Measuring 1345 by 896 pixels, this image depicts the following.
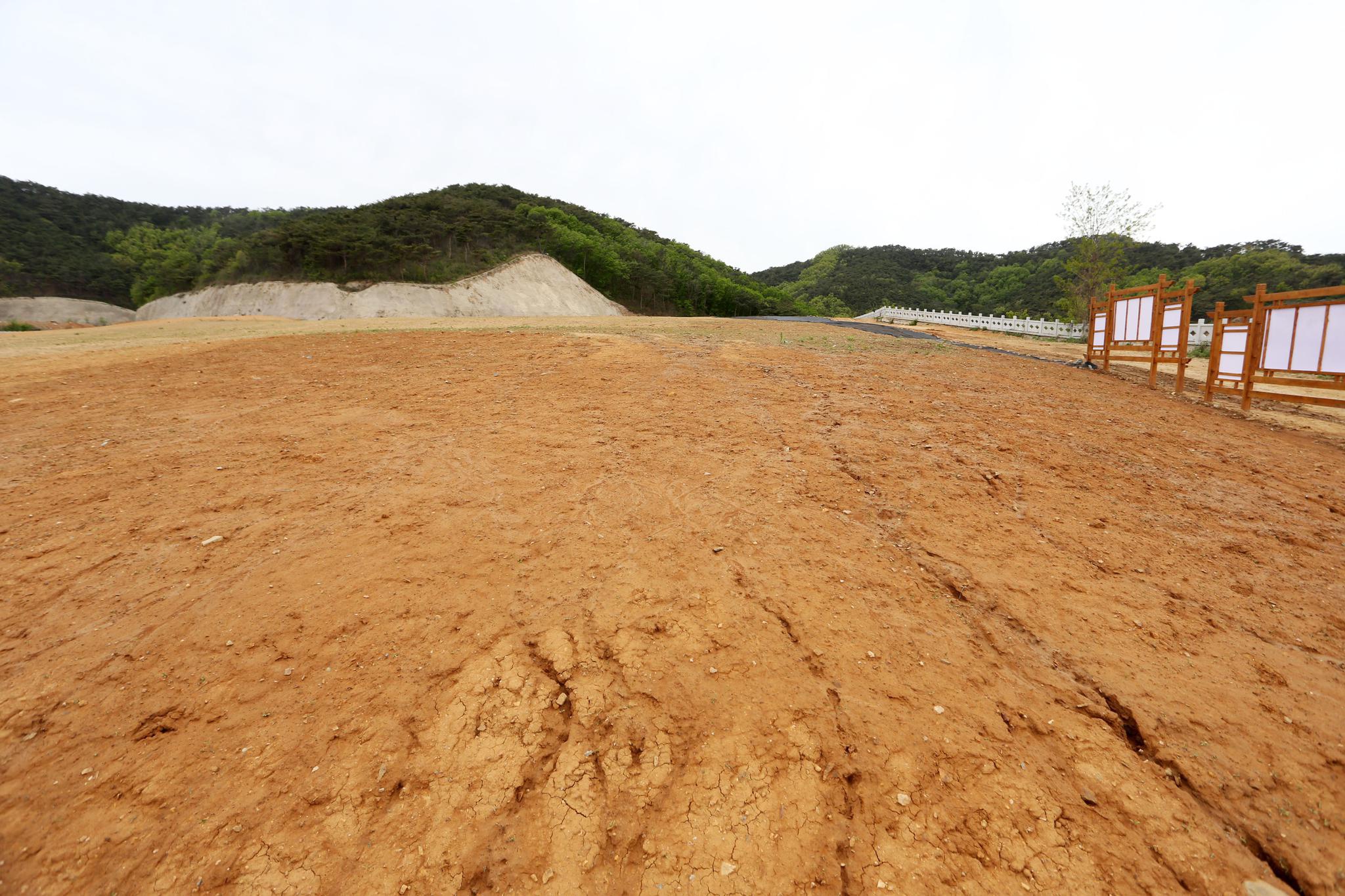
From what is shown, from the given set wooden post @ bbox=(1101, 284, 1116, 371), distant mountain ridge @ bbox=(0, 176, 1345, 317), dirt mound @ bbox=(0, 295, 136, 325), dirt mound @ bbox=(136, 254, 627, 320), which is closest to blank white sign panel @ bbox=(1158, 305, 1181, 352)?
wooden post @ bbox=(1101, 284, 1116, 371)

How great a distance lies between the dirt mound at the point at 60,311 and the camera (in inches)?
1542

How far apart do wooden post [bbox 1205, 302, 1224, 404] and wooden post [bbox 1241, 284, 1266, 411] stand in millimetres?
447

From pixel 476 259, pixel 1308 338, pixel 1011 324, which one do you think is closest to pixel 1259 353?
pixel 1308 338

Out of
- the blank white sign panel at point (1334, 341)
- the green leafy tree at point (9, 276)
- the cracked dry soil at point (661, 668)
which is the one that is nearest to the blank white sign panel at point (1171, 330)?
the blank white sign panel at point (1334, 341)

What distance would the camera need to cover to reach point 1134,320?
10.9m

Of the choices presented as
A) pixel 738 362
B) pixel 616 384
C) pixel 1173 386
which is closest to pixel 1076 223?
pixel 1173 386

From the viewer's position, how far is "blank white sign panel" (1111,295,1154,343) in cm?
1045

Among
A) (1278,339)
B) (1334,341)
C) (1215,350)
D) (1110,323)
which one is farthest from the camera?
(1110,323)

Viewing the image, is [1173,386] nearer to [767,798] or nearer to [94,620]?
[767,798]

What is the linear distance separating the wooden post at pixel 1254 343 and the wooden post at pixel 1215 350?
0.45 meters

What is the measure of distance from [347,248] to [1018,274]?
59.2 meters

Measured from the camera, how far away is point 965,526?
396cm

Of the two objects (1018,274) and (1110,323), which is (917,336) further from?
(1018,274)

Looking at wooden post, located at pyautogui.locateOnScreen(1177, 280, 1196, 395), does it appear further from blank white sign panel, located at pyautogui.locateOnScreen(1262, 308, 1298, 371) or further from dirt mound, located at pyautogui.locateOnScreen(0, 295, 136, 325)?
dirt mound, located at pyautogui.locateOnScreen(0, 295, 136, 325)
